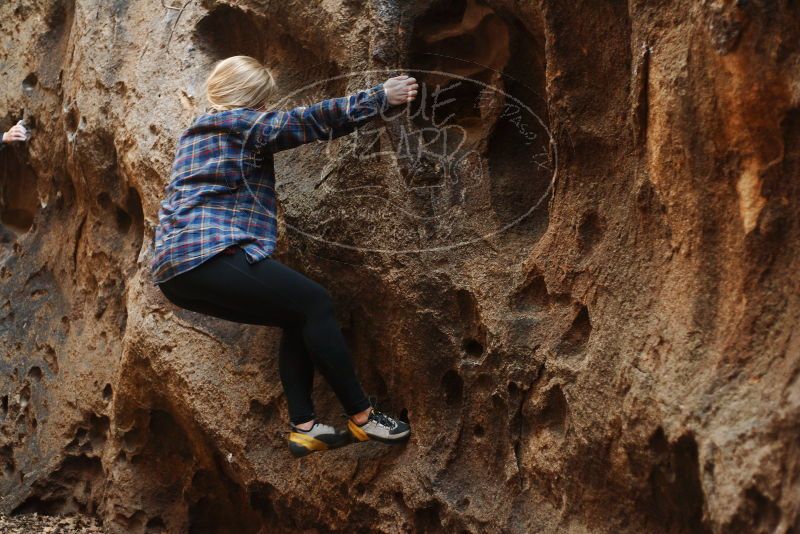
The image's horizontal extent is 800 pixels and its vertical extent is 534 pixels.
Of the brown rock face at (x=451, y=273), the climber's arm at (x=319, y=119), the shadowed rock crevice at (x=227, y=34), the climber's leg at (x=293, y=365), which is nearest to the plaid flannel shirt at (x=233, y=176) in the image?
the climber's arm at (x=319, y=119)

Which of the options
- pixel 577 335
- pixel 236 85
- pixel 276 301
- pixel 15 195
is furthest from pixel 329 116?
pixel 15 195

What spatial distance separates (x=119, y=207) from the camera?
14.5 feet

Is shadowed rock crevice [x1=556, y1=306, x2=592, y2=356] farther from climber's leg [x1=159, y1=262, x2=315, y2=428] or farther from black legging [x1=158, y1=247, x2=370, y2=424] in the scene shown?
climber's leg [x1=159, y1=262, x2=315, y2=428]

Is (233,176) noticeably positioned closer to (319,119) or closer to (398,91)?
(319,119)

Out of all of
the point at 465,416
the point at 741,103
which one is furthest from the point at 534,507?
the point at 741,103

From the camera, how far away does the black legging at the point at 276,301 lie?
3.02 metres

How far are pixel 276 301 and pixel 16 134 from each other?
7.99 feet

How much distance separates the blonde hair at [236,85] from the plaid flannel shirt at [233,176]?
36 millimetres

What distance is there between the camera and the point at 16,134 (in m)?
4.88

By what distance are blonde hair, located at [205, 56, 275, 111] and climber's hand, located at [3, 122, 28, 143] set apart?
2.08 meters

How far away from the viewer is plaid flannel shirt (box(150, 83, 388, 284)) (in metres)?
3.03

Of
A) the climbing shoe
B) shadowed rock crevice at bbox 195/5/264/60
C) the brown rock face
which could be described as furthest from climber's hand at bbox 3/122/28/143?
the climbing shoe

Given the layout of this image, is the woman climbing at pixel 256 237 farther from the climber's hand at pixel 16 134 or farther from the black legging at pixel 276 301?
the climber's hand at pixel 16 134

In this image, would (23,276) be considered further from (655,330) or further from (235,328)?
(655,330)
